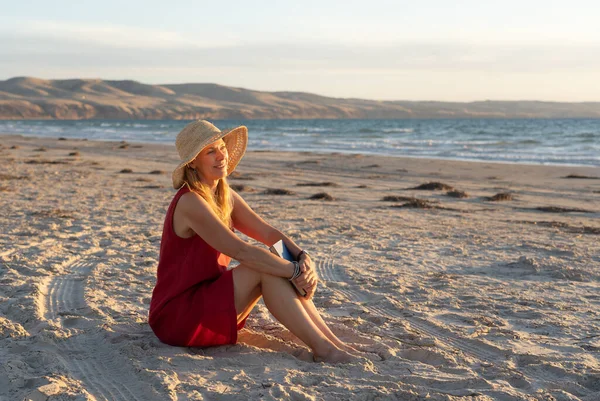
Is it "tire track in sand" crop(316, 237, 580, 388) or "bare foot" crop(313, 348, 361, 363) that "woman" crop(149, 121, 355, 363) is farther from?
"tire track in sand" crop(316, 237, 580, 388)

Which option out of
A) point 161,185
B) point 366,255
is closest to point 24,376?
point 366,255

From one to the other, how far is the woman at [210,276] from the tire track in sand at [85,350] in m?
0.36

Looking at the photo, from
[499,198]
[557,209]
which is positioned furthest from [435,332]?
[499,198]

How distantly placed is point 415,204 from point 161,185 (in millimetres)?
4772

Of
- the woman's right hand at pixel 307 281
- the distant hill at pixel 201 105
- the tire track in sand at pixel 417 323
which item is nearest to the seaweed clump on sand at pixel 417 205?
the tire track in sand at pixel 417 323

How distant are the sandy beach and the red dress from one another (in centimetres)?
11

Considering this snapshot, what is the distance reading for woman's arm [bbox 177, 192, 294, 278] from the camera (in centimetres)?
353

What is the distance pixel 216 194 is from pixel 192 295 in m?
0.61

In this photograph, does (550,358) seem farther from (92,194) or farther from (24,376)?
(92,194)

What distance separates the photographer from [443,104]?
549 feet

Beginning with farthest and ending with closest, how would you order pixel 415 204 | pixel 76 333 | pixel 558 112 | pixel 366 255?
pixel 558 112, pixel 415 204, pixel 366 255, pixel 76 333

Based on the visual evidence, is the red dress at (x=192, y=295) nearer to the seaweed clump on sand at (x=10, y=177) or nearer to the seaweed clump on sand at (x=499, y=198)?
the seaweed clump on sand at (x=499, y=198)

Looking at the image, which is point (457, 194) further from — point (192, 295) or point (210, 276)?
point (192, 295)

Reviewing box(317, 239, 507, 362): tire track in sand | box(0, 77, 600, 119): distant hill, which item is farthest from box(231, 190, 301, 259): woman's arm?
box(0, 77, 600, 119): distant hill
